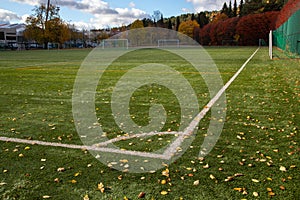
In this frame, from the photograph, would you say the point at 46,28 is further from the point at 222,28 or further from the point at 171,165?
the point at 171,165

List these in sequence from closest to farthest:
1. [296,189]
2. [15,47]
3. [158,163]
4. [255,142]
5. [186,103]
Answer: [296,189] < [158,163] < [255,142] < [186,103] < [15,47]

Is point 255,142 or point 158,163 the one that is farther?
point 255,142

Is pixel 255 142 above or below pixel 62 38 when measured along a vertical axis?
below

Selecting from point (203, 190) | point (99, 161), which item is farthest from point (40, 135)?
point (203, 190)

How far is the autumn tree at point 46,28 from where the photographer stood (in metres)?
59.8

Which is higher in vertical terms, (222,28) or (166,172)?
(222,28)

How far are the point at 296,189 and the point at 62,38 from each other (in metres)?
63.3

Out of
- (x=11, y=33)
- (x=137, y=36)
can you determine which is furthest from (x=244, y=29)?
(x=11, y=33)

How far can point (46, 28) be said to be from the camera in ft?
196

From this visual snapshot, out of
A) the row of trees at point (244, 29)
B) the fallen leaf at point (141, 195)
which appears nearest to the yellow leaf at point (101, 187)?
the fallen leaf at point (141, 195)

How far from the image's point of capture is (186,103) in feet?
21.6

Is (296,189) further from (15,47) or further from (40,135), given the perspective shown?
(15,47)

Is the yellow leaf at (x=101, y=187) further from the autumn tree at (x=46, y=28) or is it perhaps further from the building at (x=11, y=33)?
the building at (x=11, y=33)

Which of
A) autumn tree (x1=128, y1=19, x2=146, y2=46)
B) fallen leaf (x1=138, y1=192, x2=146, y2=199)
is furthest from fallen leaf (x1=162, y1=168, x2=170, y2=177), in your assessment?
autumn tree (x1=128, y1=19, x2=146, y2=46)
